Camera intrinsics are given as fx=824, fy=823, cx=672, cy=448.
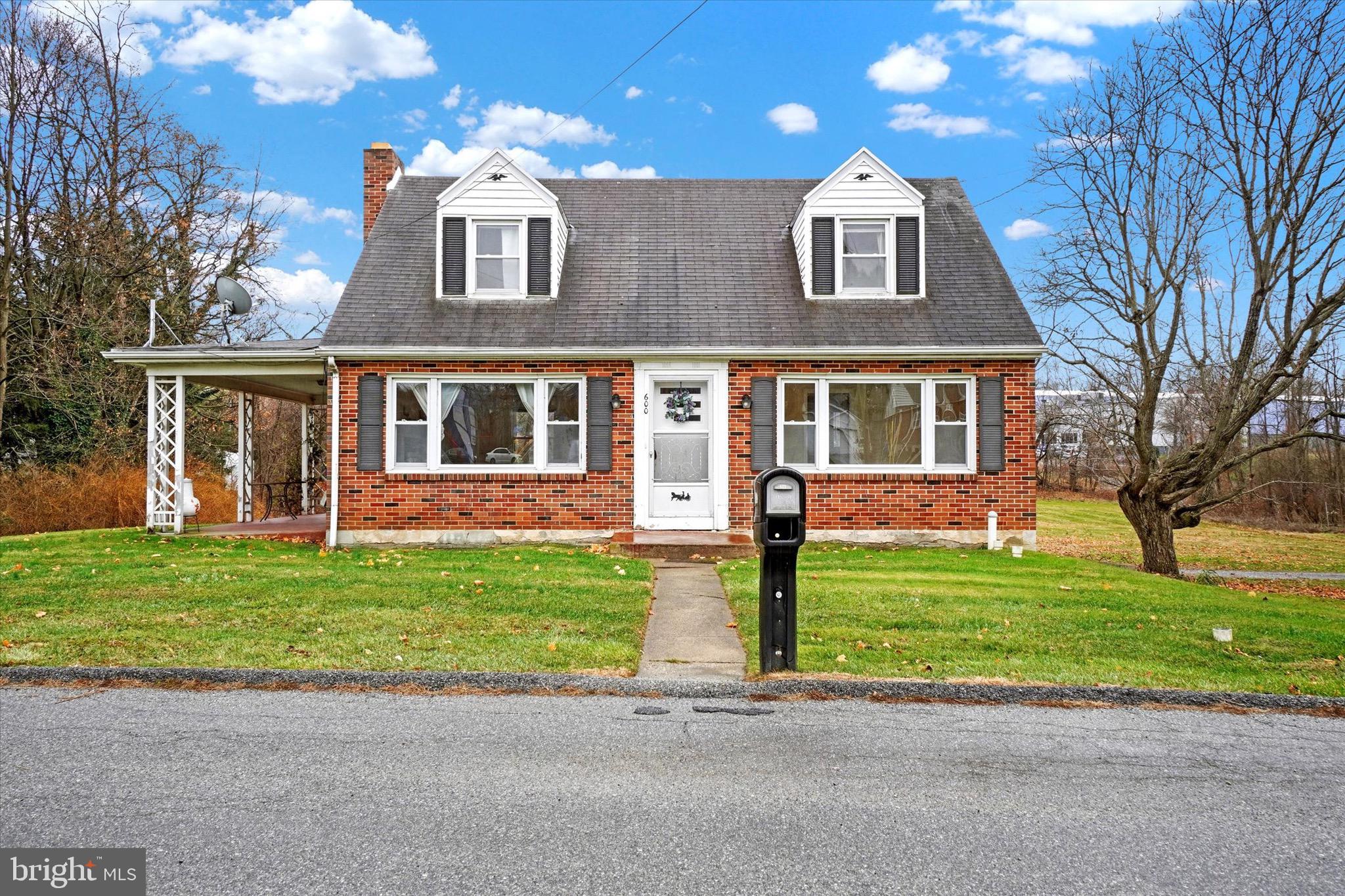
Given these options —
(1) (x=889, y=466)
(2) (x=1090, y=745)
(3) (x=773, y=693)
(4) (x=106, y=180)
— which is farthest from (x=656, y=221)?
(4) (x=106, y=180)

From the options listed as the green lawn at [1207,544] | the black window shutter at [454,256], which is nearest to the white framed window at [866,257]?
the black window shutter at [454,256]

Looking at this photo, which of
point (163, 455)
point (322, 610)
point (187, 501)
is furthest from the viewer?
point (163, 455)

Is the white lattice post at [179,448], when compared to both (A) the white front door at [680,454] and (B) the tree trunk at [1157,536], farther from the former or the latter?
(B) the tree trunk at [1157,536]

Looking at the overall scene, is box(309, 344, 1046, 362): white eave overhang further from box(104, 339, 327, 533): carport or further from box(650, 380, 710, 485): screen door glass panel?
box(104, 339, 327, 533): carport

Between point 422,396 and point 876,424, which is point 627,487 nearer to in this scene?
point 422,396

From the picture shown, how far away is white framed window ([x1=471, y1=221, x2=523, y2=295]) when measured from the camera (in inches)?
535

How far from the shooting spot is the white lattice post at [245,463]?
16.0 m

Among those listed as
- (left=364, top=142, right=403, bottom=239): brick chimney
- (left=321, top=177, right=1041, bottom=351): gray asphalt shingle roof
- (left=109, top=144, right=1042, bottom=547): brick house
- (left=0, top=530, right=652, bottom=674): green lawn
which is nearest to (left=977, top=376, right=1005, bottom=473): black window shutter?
(left=109, top=144, right=1042, bottom=547): brick house

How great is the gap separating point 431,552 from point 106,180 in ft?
56.4

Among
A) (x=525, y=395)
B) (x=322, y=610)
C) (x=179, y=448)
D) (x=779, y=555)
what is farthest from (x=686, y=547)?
(x=179, y=448)

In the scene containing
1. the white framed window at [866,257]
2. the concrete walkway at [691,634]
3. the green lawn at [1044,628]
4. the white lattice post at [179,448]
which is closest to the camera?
the green lawn at [1044,628]

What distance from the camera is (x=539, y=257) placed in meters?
13.5

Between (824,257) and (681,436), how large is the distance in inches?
154

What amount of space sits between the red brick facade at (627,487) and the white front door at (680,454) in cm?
40
